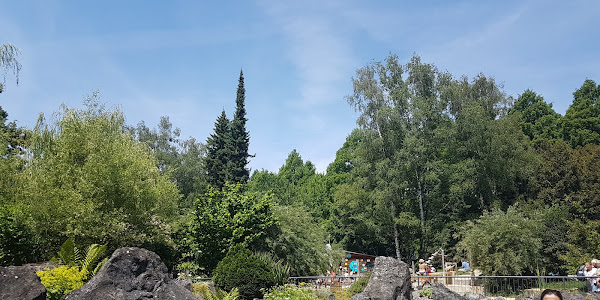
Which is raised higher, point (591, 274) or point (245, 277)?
point (591, 274)

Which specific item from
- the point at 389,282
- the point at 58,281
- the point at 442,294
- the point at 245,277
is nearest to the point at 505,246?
the point at 442,294

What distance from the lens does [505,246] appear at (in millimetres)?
24375

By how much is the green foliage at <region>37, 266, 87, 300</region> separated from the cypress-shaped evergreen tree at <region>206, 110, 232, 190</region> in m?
36.6

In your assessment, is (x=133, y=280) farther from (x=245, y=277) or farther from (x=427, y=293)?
(x=427, y=293)

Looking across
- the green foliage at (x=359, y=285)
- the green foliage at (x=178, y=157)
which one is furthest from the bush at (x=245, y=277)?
the green foliage at (x=178, y=157)

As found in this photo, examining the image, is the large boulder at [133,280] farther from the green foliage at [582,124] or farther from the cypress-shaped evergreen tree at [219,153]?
the green foliage at [582,124]

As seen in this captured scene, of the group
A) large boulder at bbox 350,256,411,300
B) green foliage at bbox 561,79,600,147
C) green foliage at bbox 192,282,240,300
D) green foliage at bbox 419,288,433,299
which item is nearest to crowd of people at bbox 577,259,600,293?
green foliage at bbox 419,288,433,299

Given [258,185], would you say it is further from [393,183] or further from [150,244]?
[150,244]

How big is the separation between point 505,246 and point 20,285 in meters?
22.8

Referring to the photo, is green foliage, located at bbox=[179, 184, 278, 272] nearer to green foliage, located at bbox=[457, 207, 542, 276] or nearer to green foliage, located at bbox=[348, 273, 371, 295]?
green foliage, located at bbox=[348, 273, 371, 295]

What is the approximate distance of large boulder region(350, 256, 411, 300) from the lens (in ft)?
44.6

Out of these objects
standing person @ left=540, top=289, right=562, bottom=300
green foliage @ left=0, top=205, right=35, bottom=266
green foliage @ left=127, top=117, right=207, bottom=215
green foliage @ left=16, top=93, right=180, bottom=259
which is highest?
green foliage @ left=127, top=117, right=207, bottom=215

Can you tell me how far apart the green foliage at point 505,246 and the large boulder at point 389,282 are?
11.3 metres

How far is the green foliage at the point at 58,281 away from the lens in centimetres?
964
